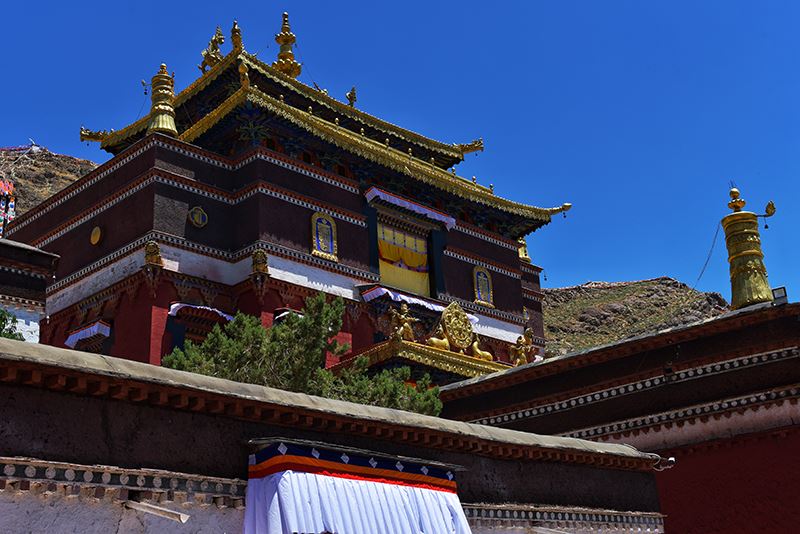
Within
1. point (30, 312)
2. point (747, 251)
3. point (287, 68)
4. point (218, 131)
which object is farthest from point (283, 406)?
point (287, 68)

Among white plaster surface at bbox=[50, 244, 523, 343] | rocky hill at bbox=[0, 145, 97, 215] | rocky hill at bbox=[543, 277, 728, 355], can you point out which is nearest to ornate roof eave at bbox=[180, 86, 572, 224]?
white plaster surface at bbox=[50, 244, 523, 343]

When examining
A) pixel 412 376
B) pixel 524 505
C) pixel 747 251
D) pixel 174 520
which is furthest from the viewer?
pixel 412 376

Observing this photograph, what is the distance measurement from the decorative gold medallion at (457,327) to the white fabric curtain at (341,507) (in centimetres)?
1682

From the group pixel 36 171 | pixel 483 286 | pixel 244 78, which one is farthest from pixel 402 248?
pixel 36 171

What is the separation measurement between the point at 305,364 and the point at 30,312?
536 centimetres

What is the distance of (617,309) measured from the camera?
73.8m

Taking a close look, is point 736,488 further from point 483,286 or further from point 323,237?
point 483,286

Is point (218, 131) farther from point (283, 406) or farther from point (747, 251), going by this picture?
point (283, 406)

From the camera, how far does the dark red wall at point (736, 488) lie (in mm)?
A: 16141

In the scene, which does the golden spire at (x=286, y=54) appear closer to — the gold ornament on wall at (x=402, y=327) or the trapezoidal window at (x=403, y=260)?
the trapezoidal window at (x=403, y=260)

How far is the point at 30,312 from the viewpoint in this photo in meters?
18.4

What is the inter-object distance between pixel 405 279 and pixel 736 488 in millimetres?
15825

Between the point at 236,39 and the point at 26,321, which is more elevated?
the point at 236,39

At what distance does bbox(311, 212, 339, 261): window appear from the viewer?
28.2 meters
